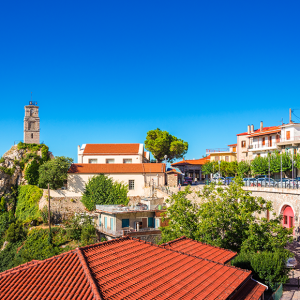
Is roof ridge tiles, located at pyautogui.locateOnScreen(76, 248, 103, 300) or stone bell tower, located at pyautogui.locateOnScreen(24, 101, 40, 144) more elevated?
stone bell tower, located at pyautogui.locateOnScreen(24, 101, 40, 144)

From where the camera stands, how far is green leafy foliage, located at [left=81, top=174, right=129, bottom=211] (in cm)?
3931

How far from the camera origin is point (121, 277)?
27.9 ft

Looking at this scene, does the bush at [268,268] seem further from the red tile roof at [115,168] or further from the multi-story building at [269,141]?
the multi-story building at [269,141]

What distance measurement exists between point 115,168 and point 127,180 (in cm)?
251

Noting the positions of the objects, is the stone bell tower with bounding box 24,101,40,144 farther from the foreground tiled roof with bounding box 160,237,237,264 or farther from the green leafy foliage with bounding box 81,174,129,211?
the foreground tiled roof with bounding box 160,237,237,264

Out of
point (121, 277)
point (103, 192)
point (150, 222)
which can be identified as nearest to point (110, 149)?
point (103, 192)

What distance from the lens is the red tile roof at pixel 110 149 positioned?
47.9 m

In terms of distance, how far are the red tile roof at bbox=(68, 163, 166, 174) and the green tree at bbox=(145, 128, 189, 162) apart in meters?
12.5

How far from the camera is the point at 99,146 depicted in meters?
49.5

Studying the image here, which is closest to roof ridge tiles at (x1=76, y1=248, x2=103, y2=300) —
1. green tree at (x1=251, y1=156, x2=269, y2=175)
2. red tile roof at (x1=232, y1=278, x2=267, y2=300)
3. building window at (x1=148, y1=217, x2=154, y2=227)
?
red tile roof at (x1=232, y1=278, x2=267, y2=300)

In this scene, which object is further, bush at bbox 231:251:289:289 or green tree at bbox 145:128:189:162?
green tree at bbox 145:128:189:162

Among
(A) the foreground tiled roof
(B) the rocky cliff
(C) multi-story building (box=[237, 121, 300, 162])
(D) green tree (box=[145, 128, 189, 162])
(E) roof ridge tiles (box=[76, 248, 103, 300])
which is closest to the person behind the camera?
(E) roof ridge tiles (box=[76, 248, 103, 300])

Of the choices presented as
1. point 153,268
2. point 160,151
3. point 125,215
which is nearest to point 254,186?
point 125,215

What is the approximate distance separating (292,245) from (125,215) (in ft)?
50.8
